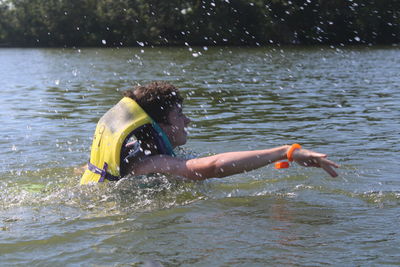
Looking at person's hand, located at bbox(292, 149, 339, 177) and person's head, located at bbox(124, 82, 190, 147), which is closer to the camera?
person's hand, located at bbox(292, 149, 339, 177)

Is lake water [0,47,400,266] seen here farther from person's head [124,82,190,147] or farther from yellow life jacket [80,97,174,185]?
person's head [124,82,190,147]

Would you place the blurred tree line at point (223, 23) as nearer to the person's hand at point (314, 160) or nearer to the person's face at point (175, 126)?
the person's face at point (175, 126)

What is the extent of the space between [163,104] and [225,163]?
104cm

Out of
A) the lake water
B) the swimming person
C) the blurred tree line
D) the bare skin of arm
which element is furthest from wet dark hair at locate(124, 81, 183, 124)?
the blurred tree line

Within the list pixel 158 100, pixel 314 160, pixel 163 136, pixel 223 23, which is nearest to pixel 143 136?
pixel 163 136

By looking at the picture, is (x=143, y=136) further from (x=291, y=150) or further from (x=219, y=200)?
(x=291, y=150)

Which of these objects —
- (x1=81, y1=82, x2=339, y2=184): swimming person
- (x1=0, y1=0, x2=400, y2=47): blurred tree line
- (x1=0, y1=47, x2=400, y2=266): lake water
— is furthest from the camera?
(x1=0, y1=0, x2=400, y2=47): blurred tree line

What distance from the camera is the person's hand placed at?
13.7ft

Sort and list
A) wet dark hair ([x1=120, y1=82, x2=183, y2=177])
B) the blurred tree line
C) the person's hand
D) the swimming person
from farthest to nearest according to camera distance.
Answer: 1. the blurred tree line
2. wet dark hair ([x1=120, y1=82, x2=183, y2=177])
3. the swimming person
4. the person's hand

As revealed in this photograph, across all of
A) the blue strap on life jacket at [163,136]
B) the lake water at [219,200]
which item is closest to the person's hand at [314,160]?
the lake water at [219,200]

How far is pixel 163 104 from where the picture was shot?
545cm

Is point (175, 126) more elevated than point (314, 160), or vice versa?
point (175, 126)

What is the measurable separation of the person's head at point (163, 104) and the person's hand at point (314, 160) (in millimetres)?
1512

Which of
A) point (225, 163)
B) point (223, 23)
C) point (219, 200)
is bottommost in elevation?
point (219, 200)
